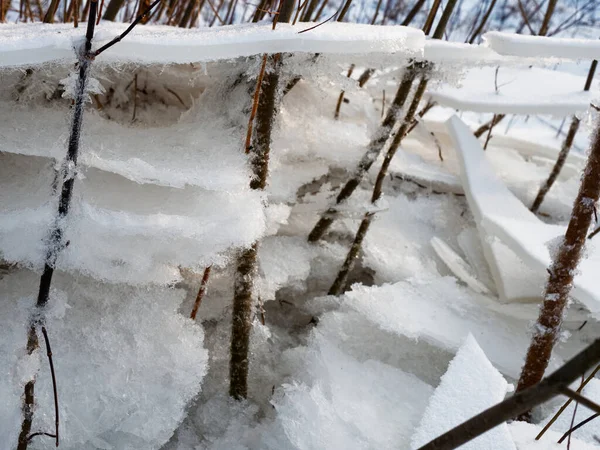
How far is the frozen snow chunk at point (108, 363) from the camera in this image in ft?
3.44

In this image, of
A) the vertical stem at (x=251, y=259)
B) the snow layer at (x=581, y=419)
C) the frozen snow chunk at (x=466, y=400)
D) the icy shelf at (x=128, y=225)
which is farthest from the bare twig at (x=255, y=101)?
→ the snow layer at (x=581, y=419)

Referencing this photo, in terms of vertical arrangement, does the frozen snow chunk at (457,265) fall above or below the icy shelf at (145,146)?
below

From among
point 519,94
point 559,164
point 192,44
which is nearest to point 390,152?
point 519,94

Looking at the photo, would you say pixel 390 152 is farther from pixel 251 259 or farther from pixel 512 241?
pixel 251 259

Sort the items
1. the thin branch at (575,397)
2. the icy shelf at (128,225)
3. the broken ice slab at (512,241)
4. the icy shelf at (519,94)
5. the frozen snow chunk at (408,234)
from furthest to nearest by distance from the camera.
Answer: the frozen snow chunk at (408,234) → the icy shelf at (519,94) → the broken ice slab at (512,241) → the icy shelf at (128,225) → the thin branch at (575,397)

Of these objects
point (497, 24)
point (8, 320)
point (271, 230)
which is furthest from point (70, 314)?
point (497, 24)

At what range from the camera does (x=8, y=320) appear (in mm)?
1113

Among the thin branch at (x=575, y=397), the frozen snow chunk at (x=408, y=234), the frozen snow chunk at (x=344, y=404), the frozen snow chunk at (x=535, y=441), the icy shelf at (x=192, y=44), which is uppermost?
the icy shelf at (x=192, y=44)

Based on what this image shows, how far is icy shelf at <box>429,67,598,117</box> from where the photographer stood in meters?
1.70

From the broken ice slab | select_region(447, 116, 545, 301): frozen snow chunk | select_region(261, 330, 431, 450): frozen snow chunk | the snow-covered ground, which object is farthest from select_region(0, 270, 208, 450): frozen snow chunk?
select_region(447, 116, 545, 301): frozen snow chunk

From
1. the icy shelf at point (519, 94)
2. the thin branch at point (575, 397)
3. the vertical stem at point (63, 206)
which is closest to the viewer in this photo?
the thin branch at point (575, 397)

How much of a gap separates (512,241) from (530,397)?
105 cm

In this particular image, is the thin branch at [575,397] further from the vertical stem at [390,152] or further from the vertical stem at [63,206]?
the vertical stem at [390,152]

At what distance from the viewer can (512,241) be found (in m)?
1.54
